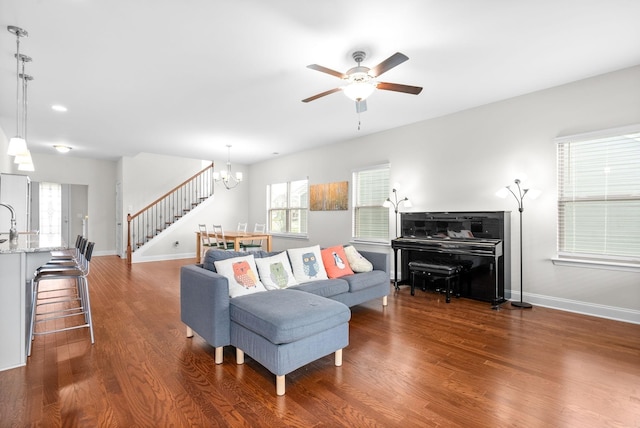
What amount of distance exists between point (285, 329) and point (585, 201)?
12.7ft

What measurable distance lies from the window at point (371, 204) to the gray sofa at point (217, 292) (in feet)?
6.90

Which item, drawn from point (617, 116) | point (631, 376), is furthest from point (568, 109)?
point (631, 376)

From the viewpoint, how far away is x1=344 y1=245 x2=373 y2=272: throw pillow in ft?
13.1

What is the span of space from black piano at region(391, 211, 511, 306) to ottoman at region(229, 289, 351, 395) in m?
2.50

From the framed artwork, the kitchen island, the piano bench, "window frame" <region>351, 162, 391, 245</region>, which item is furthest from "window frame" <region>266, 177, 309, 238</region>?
the kitchen island

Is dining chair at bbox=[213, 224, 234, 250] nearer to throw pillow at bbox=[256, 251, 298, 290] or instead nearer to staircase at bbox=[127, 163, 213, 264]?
staircase at bbox=[127, 163, 213, 264]

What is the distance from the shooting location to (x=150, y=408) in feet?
6.11

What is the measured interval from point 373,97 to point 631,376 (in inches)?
148

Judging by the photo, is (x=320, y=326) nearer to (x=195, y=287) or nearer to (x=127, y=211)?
(x=195, y=287)

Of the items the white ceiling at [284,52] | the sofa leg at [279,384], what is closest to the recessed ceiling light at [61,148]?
the white ceiling at [284,52]

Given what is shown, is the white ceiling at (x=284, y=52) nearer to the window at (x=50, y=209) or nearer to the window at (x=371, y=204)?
the window at (x=371, y=204)

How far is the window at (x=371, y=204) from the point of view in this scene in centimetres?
584

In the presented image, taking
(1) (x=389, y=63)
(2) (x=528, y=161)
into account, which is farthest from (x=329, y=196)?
(1) (x=389, y=63)

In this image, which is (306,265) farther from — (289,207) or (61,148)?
(61,148)
